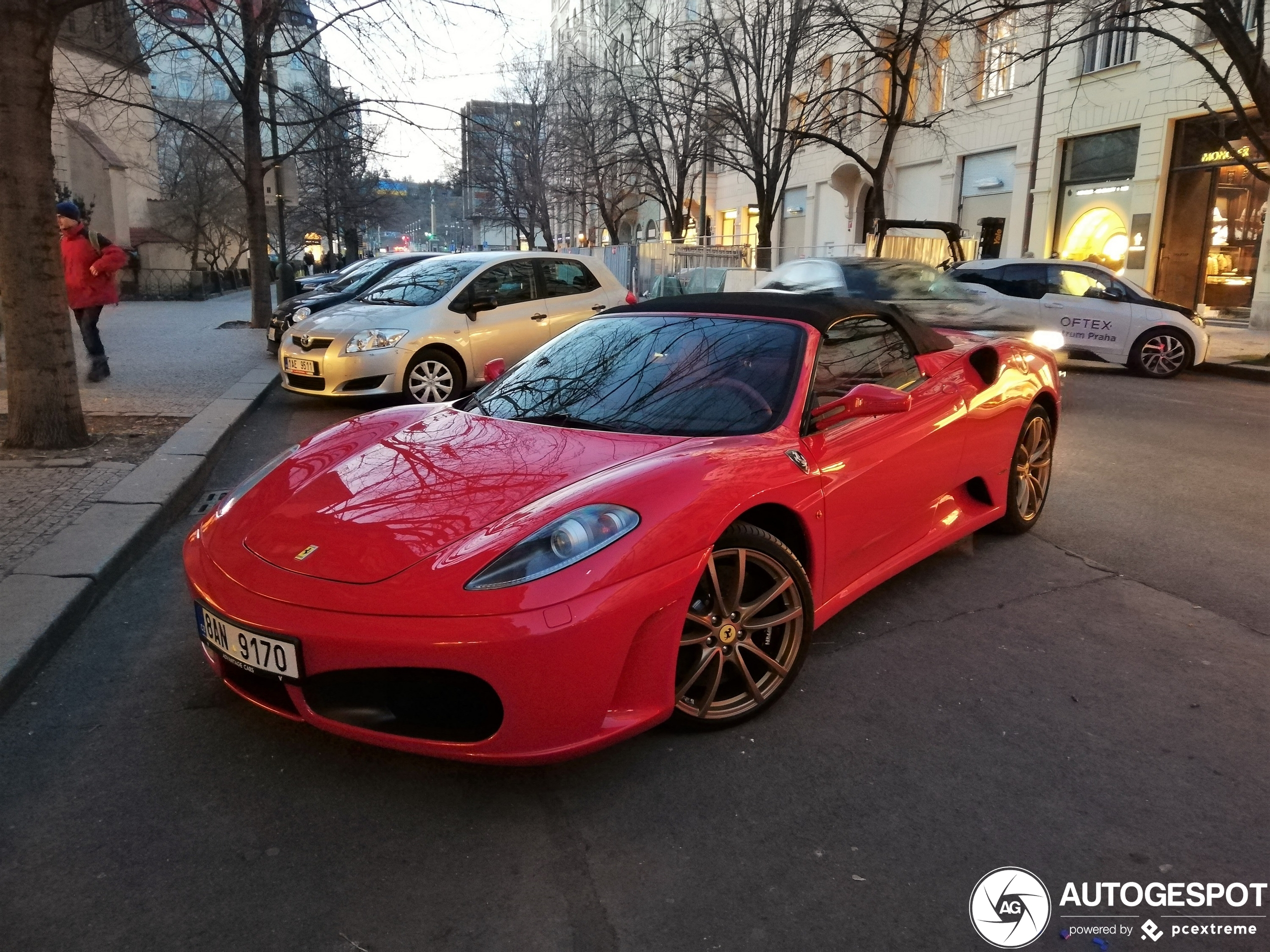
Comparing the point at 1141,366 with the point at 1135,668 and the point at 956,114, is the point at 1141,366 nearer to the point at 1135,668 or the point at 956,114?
the point at 1135,668

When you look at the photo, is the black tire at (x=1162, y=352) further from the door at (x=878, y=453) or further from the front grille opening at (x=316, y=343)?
the front grille opening at (x=316, y=343)

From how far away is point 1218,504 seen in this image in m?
6.04

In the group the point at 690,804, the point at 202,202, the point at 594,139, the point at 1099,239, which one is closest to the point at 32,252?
the point at 690,804

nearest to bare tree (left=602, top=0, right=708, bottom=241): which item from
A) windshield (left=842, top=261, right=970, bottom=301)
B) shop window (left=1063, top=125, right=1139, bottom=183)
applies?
shop window (left=1063, top=125, right=1139, bottom=183)

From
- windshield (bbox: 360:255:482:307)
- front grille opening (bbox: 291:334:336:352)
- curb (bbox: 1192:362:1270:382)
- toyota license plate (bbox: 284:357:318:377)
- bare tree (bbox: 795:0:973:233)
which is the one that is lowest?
curb (bbox: 1192:362:1270:382)

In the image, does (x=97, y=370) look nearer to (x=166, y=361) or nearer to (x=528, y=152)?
(x=166, y=361)

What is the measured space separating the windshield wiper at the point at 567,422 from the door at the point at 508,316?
20.3 ft

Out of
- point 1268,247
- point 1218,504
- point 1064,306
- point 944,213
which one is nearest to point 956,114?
point 944,213

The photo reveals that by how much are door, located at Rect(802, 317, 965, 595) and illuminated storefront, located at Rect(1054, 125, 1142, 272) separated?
1760 cm

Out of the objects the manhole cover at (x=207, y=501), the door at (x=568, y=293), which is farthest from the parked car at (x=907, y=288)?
the manhole cover at (x=207, y=501)

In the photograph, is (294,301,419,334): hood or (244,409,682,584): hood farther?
(294,301,419,334): hood

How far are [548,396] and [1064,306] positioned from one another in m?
11.1

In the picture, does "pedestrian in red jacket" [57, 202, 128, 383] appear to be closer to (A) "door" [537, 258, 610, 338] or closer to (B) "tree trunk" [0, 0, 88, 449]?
(B) "tree trunk" [0, 0, 88, 449]

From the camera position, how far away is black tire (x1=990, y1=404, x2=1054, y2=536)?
503 centimetres
